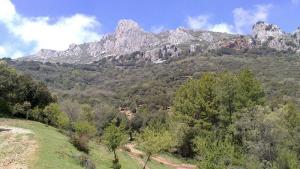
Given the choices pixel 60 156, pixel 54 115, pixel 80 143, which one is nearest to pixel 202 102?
pixel 54 115

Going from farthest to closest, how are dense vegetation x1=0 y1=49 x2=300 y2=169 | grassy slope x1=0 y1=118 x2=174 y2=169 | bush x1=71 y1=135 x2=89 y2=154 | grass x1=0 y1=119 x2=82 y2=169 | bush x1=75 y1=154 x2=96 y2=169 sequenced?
bush x1=71 y1=135 x2=89 y2=154, dense vegetation x1=0 y1=49 x2=300 y2=169, bush x1=75 y1=154 x2=96 y2=169, grassy slope x1=0 y1=118 x2=174 y2=169, grass x1=0 y1=119 x2=82 y2=169

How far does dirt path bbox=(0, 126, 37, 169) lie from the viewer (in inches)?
1331

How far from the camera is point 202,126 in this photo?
2687 inches

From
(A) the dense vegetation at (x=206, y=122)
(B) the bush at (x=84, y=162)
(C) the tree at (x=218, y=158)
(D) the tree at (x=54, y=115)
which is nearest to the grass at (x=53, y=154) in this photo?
(B) the bush at (x=84, y=162)

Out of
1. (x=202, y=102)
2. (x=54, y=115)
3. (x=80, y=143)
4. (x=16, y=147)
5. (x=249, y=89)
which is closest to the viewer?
(x=16, y=147)

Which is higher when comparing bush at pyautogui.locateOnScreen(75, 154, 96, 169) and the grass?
the grass

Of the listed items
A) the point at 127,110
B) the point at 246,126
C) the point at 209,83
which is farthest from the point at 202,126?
the point at 127,110

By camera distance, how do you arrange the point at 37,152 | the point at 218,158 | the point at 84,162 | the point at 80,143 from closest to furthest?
the point at 37,152 → the point at 218,158 → the point at 84,162 → the point at 80,143

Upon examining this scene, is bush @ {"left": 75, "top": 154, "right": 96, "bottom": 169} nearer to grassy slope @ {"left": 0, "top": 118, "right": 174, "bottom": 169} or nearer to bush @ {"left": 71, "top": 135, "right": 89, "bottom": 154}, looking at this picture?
grassy slope @ {"left": 0, "top": 118, "right": 174, "bottom": 169}

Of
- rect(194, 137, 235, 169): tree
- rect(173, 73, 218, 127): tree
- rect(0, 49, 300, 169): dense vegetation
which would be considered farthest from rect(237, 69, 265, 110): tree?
rect(194, 137, 235, 169): tree

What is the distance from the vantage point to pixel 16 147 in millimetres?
37938

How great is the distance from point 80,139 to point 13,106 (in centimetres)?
1835

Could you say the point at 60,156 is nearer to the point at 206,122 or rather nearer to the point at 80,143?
the point at 80,143

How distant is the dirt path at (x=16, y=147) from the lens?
111 ft
